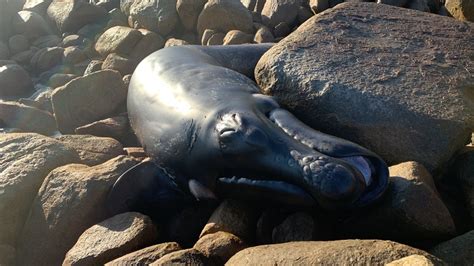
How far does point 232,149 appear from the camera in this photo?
13.0ft

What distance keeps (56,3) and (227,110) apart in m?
7.35

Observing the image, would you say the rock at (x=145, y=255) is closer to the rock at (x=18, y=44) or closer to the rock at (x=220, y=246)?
the rock at (x=220, y=246)

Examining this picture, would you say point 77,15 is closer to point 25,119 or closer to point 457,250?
point 25,119

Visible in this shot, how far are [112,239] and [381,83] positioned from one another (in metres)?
2.00

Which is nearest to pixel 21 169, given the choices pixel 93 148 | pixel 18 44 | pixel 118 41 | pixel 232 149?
pixel 93 148

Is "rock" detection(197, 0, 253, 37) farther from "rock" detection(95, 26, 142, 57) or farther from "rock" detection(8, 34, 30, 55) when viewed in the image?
"rock" detection(8, 34, 30, 55)

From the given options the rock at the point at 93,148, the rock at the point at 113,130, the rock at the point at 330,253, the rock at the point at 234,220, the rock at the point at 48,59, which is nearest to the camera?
the rock at the point at 330,253

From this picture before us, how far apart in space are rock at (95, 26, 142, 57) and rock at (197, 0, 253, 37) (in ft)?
2.82

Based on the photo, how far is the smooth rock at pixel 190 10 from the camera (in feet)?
28.0

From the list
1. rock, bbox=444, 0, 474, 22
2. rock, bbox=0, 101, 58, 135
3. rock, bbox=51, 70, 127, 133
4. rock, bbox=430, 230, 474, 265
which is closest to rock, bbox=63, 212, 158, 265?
rock, bbox=430, 230, 474, 265

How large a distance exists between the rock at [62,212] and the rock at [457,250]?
7.19ft

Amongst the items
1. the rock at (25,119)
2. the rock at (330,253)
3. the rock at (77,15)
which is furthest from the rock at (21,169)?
the rock at (77,15)

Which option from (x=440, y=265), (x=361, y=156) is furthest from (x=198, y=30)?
(x=440, y=265)

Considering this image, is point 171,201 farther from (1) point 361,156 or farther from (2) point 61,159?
(1) point 361,156
